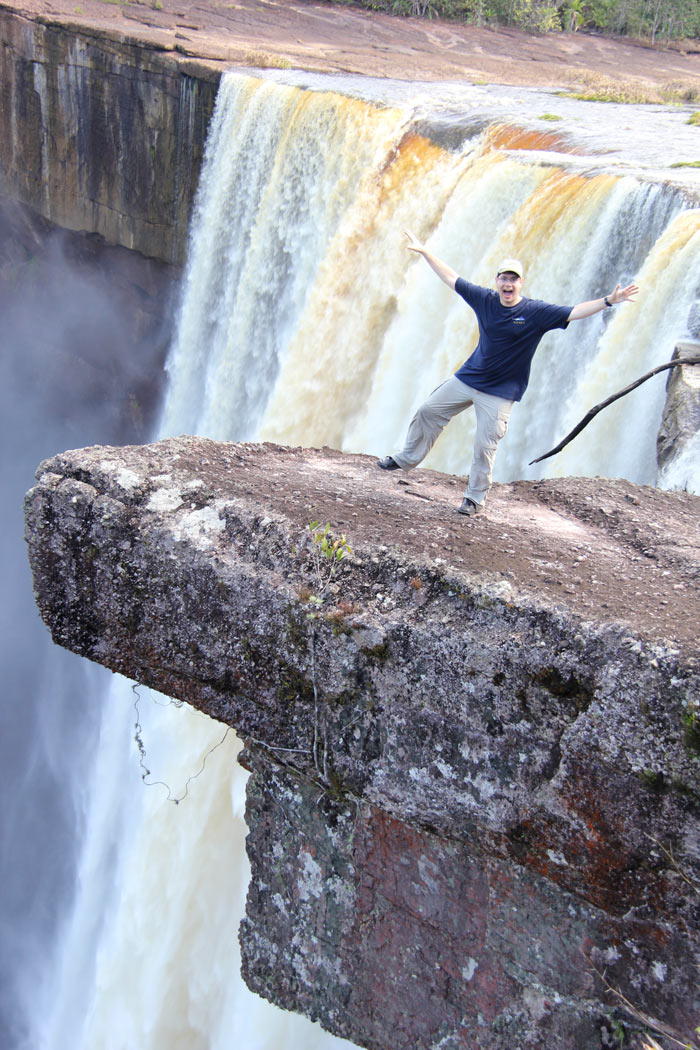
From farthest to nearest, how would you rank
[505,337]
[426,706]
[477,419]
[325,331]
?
[325,331], [477,419], [505,337], [426,706]

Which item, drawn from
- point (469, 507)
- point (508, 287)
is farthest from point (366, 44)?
point (469, 507)

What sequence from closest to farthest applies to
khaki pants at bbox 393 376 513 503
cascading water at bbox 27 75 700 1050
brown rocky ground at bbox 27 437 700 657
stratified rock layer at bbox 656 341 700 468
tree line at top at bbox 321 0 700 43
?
brown rocky ground at bbox 27 437 700 657
khaki pants at bbox 393 376 513 503
stratified rock layer at bbox 656 341 700 468
cascading water at bbox 27 75 700 1050
tree line at top at bbox 321 0 700 43

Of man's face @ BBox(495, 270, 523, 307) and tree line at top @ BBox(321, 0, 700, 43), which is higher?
tree line at top @ BBox(321, 0, 700, 43)

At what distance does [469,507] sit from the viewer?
4.69 m

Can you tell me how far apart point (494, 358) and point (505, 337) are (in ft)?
0.44

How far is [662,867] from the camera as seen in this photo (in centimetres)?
354

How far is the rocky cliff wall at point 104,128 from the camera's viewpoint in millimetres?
14922

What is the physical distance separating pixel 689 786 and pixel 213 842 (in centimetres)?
588

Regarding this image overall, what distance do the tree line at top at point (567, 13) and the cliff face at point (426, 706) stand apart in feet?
74.6

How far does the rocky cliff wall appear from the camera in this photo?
49.0 ft

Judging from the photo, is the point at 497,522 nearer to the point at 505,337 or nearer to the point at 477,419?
the point at 477,419

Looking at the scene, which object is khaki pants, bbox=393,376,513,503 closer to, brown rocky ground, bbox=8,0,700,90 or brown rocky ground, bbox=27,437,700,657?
brown rocky ground, bbox=27,437,700,657

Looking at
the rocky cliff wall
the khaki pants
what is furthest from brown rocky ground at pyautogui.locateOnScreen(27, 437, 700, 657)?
the rocky cliff wall

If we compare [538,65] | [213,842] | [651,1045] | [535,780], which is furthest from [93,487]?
[538,65]
